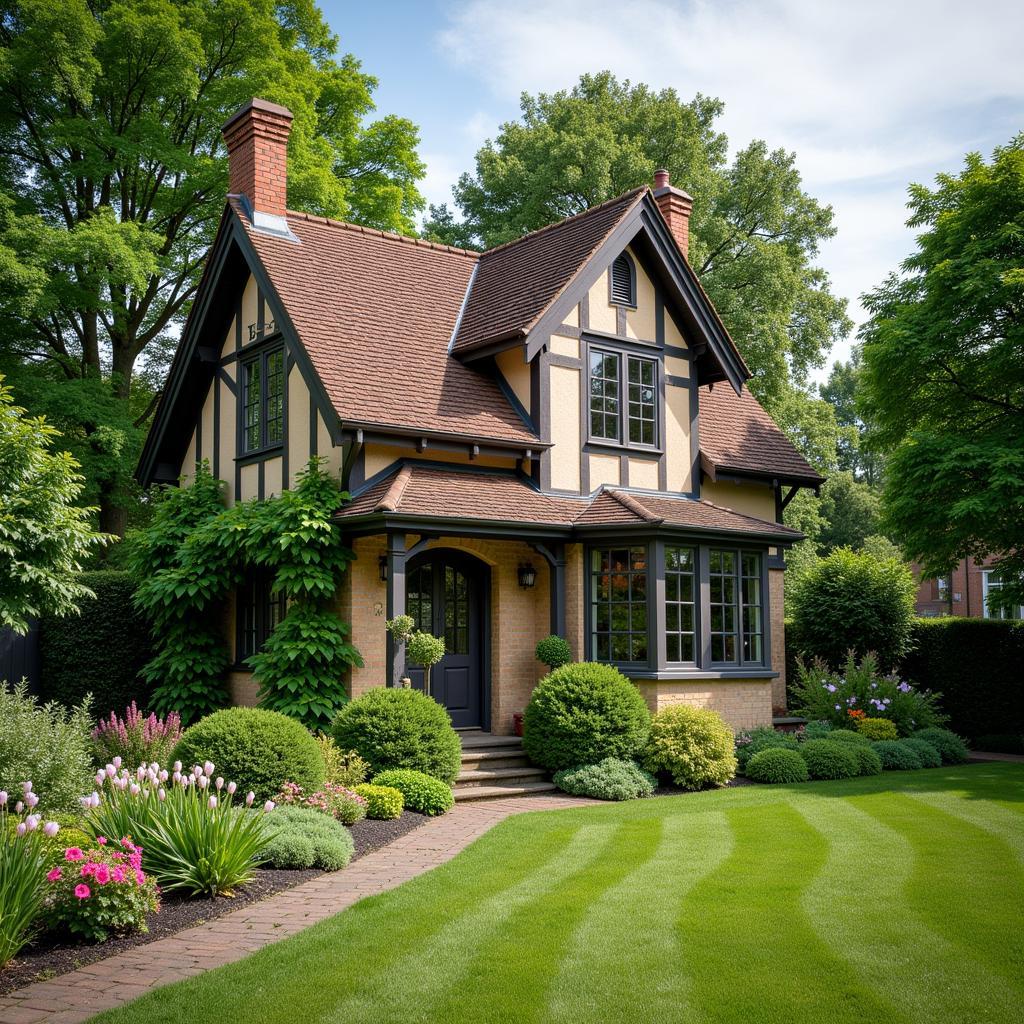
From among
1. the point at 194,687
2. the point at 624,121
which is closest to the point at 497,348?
the point at 194,687

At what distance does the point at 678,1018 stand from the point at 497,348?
1187cm

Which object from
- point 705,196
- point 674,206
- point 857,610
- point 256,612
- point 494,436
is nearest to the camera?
point 494,436

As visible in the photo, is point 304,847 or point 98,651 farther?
point 98,651

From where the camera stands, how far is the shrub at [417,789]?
1145 centimetres

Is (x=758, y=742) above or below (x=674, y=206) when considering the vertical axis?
below

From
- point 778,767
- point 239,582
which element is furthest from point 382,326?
point 778,767

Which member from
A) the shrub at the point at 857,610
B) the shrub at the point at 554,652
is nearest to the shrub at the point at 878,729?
the shrub at the point at 857,610

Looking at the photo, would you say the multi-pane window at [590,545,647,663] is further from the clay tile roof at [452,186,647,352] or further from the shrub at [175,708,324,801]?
the shrub at [175,708,324,801]

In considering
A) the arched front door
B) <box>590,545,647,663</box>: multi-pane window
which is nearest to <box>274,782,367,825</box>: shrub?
the arched front door

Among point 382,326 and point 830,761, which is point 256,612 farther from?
point 830,761

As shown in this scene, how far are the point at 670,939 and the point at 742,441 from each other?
13.8 m

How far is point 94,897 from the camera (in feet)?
21.9

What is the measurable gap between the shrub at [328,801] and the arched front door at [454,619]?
14.7 ft

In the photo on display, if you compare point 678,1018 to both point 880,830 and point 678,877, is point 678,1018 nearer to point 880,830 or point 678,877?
point 678,877
